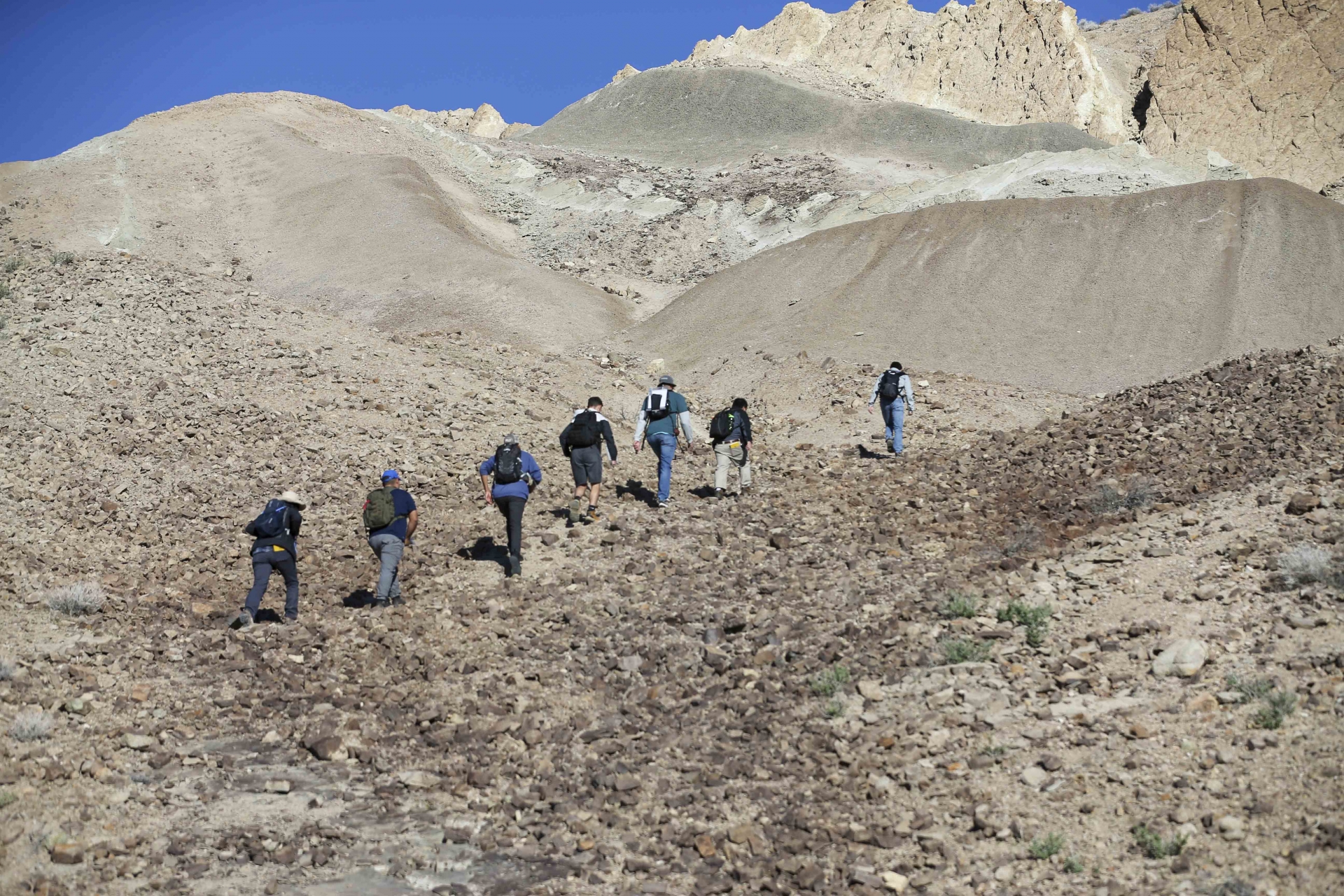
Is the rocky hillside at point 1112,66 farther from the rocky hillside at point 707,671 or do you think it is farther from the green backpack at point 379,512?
the green backpack at point 379,512

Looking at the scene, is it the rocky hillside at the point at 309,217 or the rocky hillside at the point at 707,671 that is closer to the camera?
the rocky hillside at the point at 707,671

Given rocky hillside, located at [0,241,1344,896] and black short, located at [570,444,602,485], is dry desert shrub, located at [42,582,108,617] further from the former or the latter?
black short, located at [570,444,602,485]

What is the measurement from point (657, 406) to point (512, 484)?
2.74 meters

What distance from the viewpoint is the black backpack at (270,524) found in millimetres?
10109

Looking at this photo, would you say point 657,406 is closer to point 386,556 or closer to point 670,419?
point 670,419

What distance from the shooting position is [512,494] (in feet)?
35.4

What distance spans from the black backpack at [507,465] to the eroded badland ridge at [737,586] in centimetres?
105

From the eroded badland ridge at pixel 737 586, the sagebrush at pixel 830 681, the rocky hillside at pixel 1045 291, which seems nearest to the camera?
the eroded badland ridge at pixel 737 586

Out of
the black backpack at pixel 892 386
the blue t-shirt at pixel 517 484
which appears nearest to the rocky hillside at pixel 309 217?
the black backpack at pixel 892 386

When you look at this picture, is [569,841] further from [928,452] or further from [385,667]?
[928,452]

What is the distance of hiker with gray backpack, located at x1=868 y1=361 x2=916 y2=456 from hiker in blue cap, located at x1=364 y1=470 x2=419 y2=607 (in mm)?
7711

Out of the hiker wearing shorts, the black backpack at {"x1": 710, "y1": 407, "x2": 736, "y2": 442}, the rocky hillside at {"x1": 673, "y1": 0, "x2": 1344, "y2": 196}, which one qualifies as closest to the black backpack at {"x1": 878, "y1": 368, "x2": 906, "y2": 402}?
the black backpack at {"x1": 710, "y1": 407, "x2": 736, "y2": 442}

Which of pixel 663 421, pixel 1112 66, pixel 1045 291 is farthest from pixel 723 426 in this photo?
pixel 1112 66

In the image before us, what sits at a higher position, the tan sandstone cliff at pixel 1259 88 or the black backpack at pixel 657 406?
the tan sandstone cliff at pixel 1259 88
